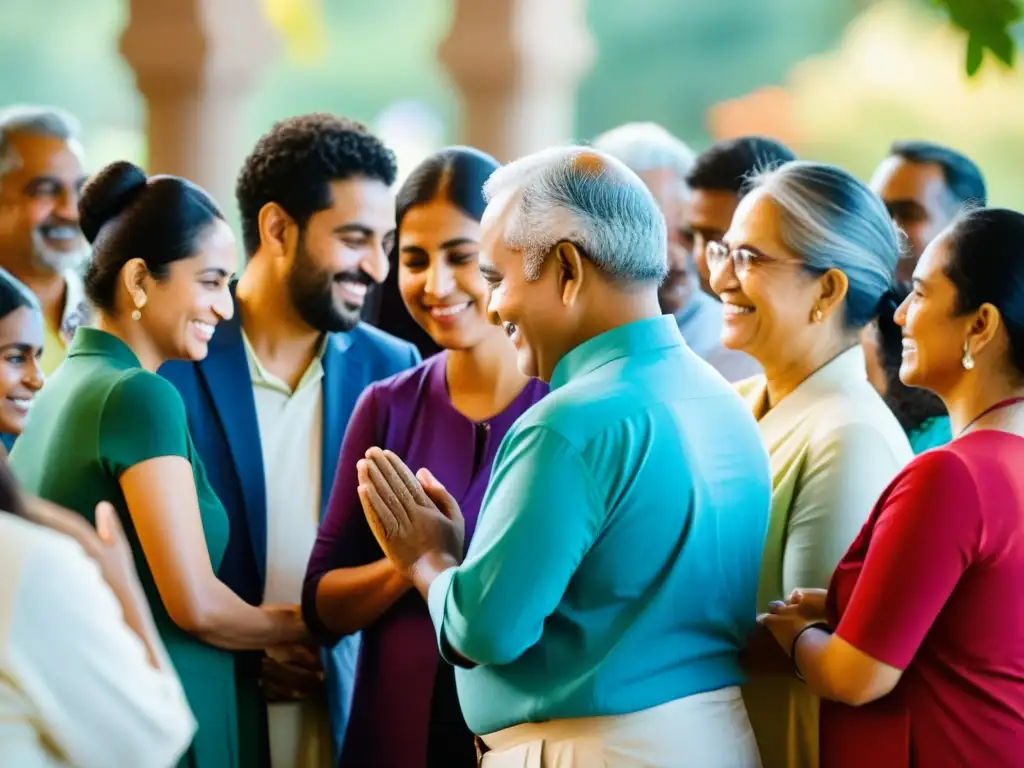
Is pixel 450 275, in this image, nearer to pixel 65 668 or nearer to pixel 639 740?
pixel 639 740

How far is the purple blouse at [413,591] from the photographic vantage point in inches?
109

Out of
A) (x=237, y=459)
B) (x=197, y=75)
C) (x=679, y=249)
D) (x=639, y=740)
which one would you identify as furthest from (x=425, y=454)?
(x=197, y=75)

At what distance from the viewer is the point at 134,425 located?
2580 mm

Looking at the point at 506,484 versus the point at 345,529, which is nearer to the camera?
the point at 506,484

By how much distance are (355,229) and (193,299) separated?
1.52 feet

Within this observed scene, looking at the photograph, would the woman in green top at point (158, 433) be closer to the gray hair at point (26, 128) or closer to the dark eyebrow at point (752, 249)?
the dark eyebrow at point (752, 249)

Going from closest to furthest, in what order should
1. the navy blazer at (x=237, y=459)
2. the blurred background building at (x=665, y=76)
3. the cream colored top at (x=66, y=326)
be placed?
the navy blazer at (x=237, y=459) < the cream colored top at (x=66, y=326) < the blurred background building at (x=665, y=76)

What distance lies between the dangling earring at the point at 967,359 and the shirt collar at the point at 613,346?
49 cm

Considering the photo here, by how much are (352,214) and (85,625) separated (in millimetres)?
1527

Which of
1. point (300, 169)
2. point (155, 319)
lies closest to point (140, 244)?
point (155, 319)

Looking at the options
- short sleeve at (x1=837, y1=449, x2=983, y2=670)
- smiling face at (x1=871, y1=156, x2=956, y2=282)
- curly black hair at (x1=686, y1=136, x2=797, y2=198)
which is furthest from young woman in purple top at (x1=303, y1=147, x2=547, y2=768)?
smiling face at (x1=871, y1=156, x2=956, y2=282)

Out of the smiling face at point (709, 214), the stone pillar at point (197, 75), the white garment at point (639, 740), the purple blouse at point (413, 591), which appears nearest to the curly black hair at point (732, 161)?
the smiling face at point (709, 214)

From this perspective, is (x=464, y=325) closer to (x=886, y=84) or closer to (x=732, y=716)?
(x=732, y=716)

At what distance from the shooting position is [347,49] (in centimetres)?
1249
